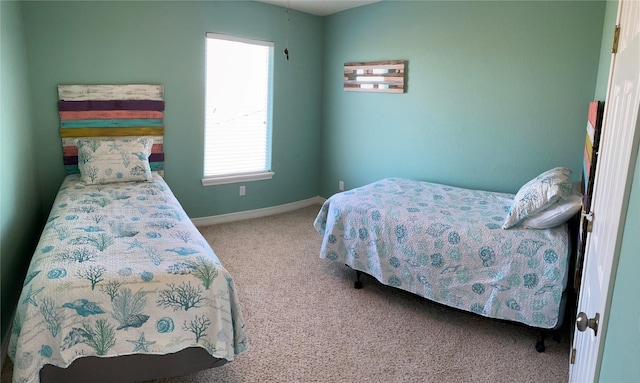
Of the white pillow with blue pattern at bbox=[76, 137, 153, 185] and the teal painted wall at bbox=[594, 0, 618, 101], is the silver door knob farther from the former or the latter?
the white pillow with blue pattern at bbox=[76, 137, 153, 185]

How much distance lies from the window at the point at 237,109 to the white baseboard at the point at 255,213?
1.22 feet

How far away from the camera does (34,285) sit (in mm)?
1824

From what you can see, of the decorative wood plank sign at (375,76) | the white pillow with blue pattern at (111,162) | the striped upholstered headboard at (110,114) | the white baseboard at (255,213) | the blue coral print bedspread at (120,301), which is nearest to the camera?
the blue coral print bedspread at (120,301)

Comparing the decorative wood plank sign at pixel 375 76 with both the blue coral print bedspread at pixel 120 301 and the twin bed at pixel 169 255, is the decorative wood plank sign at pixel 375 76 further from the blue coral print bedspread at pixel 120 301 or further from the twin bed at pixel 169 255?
the blue coral print bedspread at pixel 120 301

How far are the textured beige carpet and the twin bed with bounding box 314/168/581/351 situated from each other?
0.16 meters

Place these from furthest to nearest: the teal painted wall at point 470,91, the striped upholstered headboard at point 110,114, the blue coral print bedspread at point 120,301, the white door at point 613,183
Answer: the striped upholstered headboard at point 110,114 → the teal painted wall at point 470,91 → the blue coral print bedspread at point 120,301 → the white door at point 613,183

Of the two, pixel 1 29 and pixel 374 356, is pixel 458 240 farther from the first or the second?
pixel 1 29

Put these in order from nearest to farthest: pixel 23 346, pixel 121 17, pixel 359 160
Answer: pixel 23 346
pixel 121 17
pixel 359 160

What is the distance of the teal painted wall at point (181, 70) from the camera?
11.8ft

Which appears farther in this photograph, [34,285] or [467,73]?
[467,73]

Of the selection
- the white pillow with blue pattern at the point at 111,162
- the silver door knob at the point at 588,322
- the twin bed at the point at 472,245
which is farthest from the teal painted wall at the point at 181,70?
the silver door knob at the point at 588,322

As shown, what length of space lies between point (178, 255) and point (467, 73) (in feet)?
9.39

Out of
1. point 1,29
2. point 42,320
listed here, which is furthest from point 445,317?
point 1,29

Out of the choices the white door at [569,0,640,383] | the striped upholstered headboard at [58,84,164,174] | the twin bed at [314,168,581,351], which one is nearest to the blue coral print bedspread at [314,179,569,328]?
the twin bed at [314,168,581,351]
